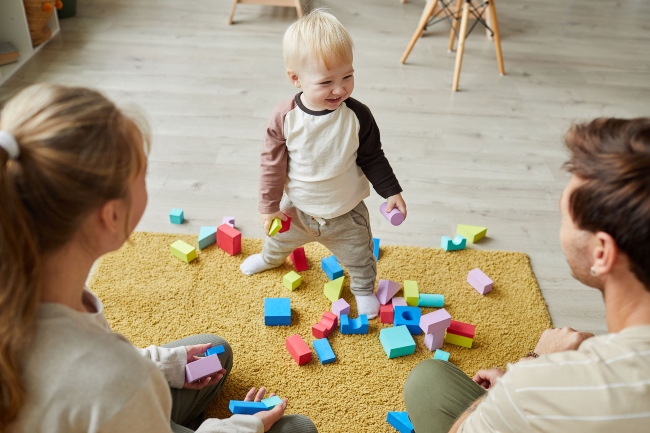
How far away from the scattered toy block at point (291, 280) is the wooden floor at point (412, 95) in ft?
0.87

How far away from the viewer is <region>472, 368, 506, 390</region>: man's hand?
54.0 inches

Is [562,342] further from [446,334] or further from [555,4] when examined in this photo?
[555,4]

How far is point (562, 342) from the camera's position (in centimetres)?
126

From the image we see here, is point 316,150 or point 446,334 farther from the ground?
point 316,150

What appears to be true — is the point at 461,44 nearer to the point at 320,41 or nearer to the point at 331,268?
the point at 331,268

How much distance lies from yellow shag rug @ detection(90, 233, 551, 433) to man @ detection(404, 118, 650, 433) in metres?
0.66

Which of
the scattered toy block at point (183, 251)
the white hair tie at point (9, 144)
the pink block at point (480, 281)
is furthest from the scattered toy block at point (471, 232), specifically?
the white hair tie at point (9, 144)

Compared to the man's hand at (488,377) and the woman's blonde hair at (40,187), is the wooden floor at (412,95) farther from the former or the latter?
the woman's blonde hair at (40,187)

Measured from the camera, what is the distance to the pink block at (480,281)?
1882 mm

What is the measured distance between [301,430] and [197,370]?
27cm

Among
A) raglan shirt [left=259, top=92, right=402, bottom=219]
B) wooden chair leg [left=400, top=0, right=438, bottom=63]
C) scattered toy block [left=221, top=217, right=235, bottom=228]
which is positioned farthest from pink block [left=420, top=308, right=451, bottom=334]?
wooden chair leg [left=400, top=0, right=438, bottom=63]

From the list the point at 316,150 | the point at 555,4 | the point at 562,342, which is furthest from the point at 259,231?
the point at 555,4

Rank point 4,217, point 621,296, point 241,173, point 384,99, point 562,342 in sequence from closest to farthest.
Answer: point 4,217 < point 621,296 < point 562,342 < point 241,173 < point 384,99

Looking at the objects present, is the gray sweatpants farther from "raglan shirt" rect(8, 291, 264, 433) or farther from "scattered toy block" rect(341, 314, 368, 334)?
"raglan shirt" rect(8, 291, 264, 433)
